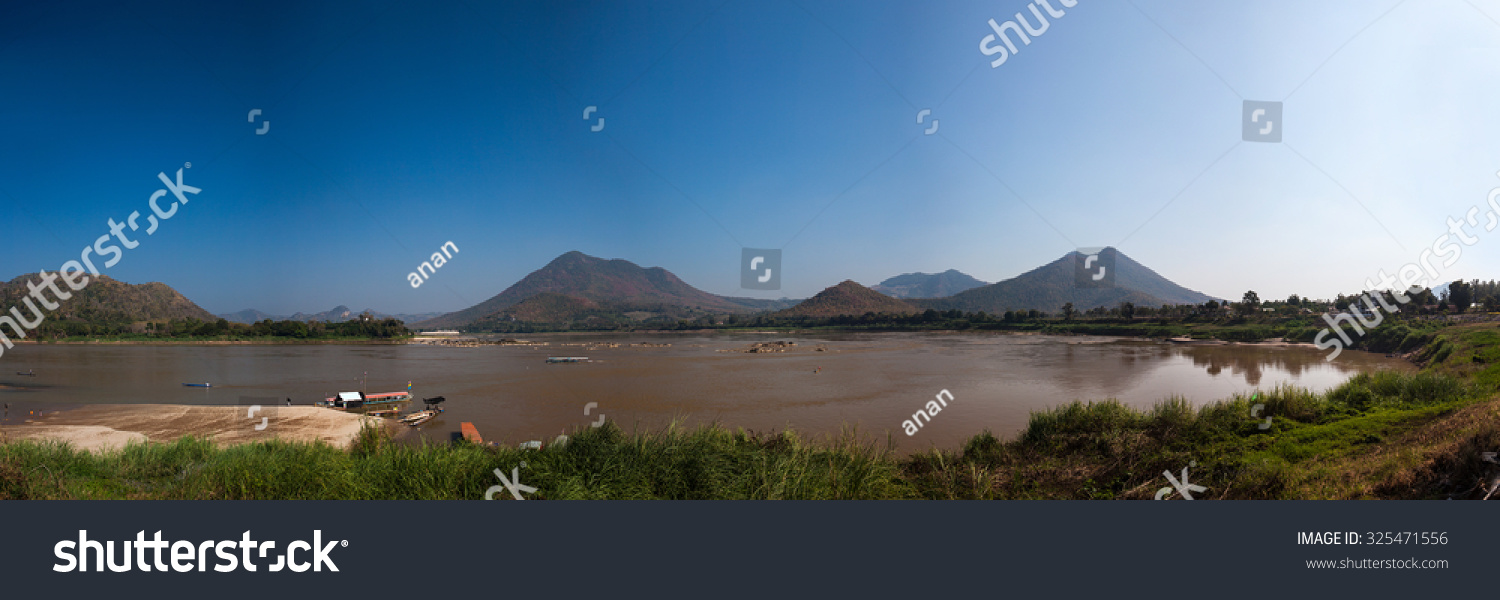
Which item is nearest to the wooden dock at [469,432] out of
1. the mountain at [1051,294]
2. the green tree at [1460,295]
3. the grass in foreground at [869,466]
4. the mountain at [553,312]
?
the grass in foreground at [869,466]

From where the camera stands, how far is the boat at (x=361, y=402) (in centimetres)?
1745

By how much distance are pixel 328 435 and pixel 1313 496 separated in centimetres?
1682

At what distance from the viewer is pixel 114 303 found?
239ft

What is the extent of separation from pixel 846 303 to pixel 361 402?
10431 cm

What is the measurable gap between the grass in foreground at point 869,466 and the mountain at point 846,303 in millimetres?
100466

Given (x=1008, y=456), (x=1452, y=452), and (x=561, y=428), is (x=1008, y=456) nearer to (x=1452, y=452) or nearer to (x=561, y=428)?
(x=1452, y=452)

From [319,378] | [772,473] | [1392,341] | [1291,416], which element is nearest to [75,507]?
[772,473]

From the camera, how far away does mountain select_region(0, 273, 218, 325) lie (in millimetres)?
58594

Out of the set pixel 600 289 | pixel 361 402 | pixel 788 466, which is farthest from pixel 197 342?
pixel 600 289

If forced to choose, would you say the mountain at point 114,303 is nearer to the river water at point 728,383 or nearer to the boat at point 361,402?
the river water at point 728,383

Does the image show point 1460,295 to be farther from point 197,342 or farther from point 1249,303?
point 197,342

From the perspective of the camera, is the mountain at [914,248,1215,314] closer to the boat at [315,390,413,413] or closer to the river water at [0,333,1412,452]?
the river water at [0,333,1412,452]

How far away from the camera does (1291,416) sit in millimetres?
7469

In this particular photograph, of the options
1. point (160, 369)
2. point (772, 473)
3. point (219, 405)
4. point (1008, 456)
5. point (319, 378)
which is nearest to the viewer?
point (772, 473)
